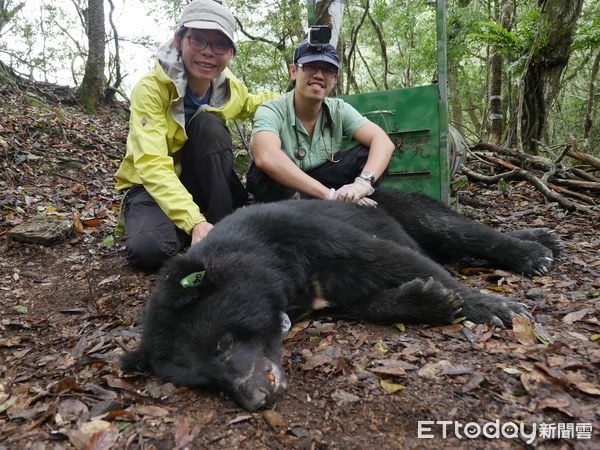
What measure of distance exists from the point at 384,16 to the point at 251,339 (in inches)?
444

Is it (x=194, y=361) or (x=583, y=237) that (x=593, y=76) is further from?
(x=194, y=361)

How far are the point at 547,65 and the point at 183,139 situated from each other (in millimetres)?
6279

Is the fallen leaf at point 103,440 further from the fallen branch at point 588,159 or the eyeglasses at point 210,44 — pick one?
the fallen branch at point 588,159

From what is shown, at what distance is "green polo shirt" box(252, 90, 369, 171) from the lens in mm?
4379

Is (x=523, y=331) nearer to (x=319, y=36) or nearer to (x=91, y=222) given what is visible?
(x=319, y=36)

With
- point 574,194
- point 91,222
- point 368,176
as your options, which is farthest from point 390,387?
point 574,194

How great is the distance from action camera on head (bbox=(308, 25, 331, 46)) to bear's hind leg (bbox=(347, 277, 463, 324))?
237 centimetres

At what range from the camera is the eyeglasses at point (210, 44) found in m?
3.84

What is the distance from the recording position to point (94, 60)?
10461mm

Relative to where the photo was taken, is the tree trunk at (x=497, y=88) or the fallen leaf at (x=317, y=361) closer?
the fallen leaf at (x=317, y=361)

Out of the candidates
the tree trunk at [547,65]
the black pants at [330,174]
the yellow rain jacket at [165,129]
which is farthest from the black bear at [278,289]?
the tree trunk at [547,65]

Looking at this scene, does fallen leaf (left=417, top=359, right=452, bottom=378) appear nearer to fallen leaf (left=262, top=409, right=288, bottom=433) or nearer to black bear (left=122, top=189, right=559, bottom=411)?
black bear (left=122, top=189, right=559, bottom=411)

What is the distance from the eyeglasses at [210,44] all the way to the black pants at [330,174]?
114cm

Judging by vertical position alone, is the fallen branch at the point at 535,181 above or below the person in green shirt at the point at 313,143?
below
